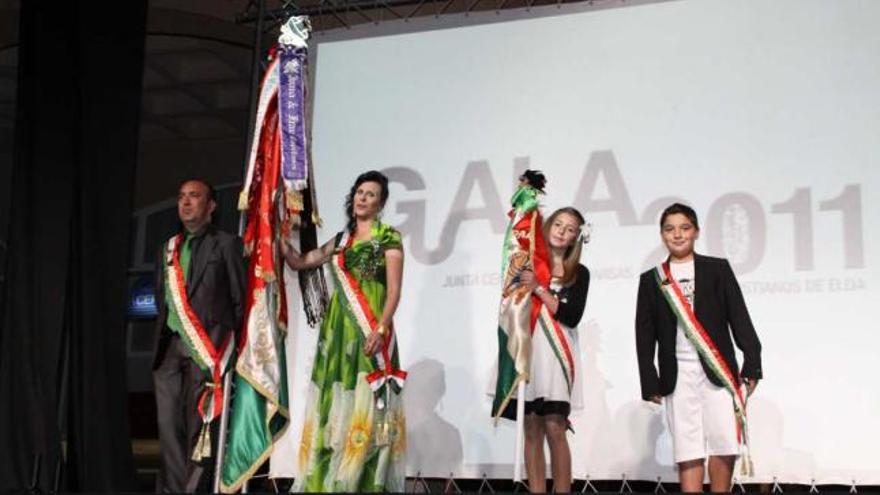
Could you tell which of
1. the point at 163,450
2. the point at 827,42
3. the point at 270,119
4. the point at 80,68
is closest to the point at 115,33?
the point at 80,68

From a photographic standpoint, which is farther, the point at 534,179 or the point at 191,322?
the point at 534,179

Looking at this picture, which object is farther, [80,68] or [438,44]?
[438,44]

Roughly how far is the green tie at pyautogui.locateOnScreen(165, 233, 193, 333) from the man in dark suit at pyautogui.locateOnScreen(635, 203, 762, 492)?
182 centimetres

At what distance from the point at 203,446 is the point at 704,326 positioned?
6.50 feet

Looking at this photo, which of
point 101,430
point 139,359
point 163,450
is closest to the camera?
point 163,450

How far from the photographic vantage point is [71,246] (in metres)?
5.26

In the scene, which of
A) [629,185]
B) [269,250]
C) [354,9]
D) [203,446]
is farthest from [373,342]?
[354,9]

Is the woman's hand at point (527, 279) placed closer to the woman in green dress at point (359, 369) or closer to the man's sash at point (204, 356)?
the woman in green dress at point (359, 369)

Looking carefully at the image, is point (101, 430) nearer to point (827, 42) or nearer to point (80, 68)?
point (80, 68)

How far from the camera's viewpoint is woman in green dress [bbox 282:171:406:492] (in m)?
4.71

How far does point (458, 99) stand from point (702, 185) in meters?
1.37

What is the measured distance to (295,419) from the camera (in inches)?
248

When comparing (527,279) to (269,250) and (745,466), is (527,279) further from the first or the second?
(745,466)

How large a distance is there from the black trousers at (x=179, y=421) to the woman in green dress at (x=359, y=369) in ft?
1.41
